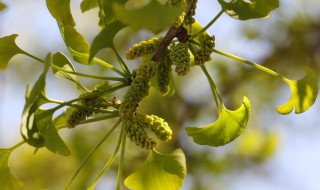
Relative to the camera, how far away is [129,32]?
7.41ft

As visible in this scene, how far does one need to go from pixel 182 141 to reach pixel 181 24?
4.75ft

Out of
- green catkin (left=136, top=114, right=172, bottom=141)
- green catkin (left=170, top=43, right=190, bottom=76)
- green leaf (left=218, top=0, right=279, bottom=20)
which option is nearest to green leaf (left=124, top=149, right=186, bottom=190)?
green catkin (left=136, top=114, right=172, bottom=141)

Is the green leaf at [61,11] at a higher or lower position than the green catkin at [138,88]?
higher

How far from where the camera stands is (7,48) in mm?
905

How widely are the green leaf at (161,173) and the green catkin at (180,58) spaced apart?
0.53 ft

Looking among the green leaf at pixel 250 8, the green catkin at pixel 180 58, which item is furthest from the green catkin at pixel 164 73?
the green leaf at pixel 250 8

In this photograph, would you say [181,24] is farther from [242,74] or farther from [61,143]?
[242,74]

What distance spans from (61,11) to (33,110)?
253 millimetres

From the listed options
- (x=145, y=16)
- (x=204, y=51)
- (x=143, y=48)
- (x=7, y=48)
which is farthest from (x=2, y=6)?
(x=145, y=16)

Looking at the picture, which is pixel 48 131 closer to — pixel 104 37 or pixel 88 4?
pixel 104 37

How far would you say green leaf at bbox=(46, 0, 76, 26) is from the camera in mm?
848

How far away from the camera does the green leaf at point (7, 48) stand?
89 centimetres

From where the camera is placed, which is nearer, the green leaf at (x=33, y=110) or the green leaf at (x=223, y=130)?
the green leaf at (x=33, y=110)

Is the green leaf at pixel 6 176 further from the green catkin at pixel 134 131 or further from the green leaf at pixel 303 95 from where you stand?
the green leaf at pixel 303 95
